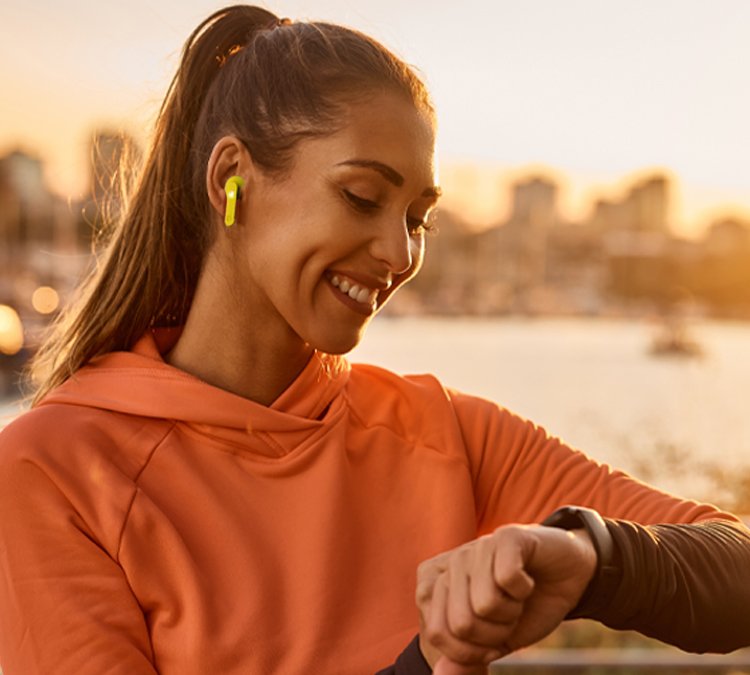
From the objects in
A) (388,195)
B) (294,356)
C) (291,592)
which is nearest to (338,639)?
(291,592)

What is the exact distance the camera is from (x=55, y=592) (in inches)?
54.4

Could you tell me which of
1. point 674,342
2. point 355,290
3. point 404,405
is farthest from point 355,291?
point 674,342

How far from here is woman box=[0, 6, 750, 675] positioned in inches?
54.4

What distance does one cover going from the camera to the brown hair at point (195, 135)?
5.14 feet

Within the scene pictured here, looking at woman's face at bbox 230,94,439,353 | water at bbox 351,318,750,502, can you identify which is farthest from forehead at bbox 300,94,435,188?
water at bbox 351,318,750,502

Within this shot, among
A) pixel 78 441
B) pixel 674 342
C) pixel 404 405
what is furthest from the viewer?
pixel 674 342

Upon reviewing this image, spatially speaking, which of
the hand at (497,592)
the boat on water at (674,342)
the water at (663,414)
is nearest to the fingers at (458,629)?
the hand at (497,592)

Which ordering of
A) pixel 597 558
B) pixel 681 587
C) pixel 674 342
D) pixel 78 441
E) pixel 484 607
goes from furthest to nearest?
pixel 674 342, pixel 78 441, pixel 681 587, pixel 597 558, pixel 484 607

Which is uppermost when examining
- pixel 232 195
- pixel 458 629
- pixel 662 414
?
pixel 232 195

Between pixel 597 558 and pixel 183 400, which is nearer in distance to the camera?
pixel 597 558

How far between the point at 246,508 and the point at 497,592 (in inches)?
22.4

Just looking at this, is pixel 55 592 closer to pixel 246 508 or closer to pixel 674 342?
pixel 246 508

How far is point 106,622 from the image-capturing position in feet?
4.52

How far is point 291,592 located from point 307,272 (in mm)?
418
